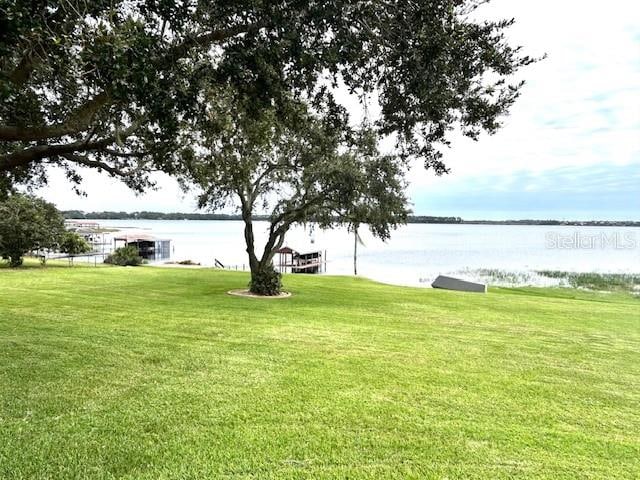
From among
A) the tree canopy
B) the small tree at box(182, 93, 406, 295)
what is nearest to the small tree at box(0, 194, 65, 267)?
the small tree at box(182, 93, 406, 295)

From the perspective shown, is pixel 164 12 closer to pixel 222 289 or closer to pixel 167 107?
pixel 167 107

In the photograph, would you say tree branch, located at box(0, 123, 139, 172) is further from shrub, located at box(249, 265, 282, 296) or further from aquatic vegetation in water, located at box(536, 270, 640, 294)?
aquatic vegetation in water, located at box(536, 270, 640, 294)

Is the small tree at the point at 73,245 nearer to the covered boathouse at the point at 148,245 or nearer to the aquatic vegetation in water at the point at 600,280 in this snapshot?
the covered boathouse at the point at 148,245

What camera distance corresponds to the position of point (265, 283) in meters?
14.7

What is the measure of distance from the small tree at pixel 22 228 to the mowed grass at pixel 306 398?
12670 mm

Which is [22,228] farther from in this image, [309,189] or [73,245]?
[309,189]

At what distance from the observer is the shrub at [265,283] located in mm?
14719

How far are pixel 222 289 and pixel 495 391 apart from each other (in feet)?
39.6

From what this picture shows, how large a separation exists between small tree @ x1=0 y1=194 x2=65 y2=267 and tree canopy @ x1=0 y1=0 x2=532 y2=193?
17106mm

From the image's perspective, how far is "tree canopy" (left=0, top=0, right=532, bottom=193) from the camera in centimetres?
338

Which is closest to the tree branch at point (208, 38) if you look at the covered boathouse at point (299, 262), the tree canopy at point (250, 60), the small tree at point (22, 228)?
the tree canopy at point (250, 60)

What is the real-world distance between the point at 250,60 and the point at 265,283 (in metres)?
10.7

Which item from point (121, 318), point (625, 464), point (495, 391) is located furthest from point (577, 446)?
point (121, 318)

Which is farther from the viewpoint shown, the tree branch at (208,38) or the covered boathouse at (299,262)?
the covered boathouse at (299,262)
